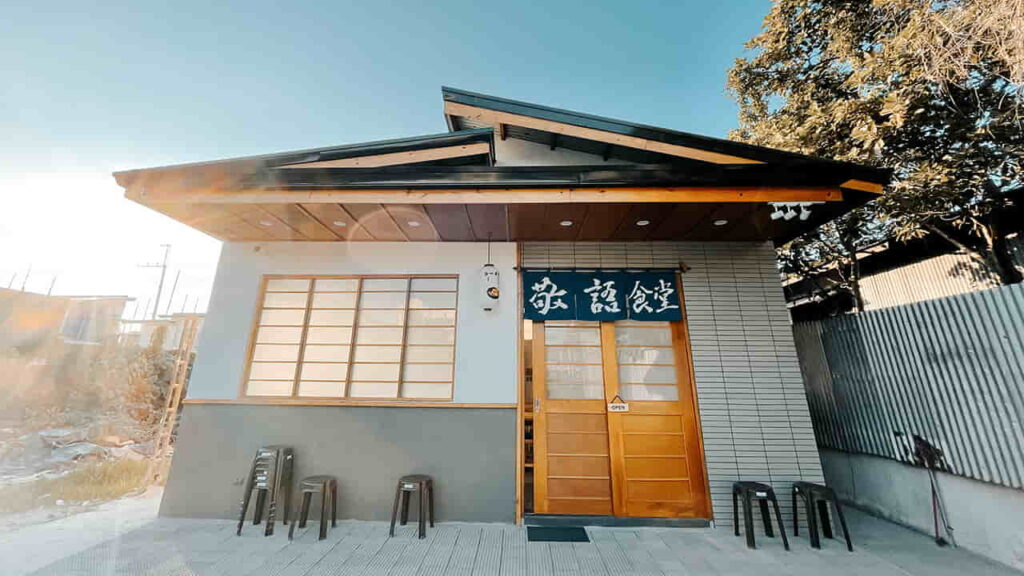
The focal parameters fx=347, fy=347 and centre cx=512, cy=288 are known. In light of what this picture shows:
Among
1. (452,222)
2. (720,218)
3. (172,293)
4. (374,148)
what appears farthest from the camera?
(172,293)

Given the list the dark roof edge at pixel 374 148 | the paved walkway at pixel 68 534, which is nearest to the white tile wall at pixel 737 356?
the dark roof edge at pixel 374 148

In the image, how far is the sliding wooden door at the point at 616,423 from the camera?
3488 millimetres

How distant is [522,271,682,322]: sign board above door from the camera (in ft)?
12.7

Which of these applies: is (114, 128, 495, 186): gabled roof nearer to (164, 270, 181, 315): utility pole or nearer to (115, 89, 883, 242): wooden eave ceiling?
(115, 89, 883, 242): wooden eave ceiling

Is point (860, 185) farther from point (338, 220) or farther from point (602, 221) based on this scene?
point (338, 220)

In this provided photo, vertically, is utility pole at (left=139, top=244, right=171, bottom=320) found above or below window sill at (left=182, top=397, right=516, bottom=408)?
above

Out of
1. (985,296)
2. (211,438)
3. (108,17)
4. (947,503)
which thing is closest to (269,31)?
(108,17)

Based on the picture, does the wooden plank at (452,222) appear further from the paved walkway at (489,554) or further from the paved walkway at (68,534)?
the paved walkway at (68,534)

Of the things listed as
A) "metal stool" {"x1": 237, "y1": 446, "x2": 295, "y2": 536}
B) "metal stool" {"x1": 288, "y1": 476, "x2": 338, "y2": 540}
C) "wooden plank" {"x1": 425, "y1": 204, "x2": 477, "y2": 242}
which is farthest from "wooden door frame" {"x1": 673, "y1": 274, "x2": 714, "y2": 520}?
"metal stool" {"x1": 237, "y1": 446, "x2": 295, "y2": 536}

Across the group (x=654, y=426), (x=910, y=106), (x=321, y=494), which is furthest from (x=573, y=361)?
(x=910, y=106)

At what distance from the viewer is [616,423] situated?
143 inches

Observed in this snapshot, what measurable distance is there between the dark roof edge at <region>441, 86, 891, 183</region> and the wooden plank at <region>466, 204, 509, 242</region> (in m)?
1.30

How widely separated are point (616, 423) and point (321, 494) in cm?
297

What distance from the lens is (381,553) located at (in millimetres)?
2844
